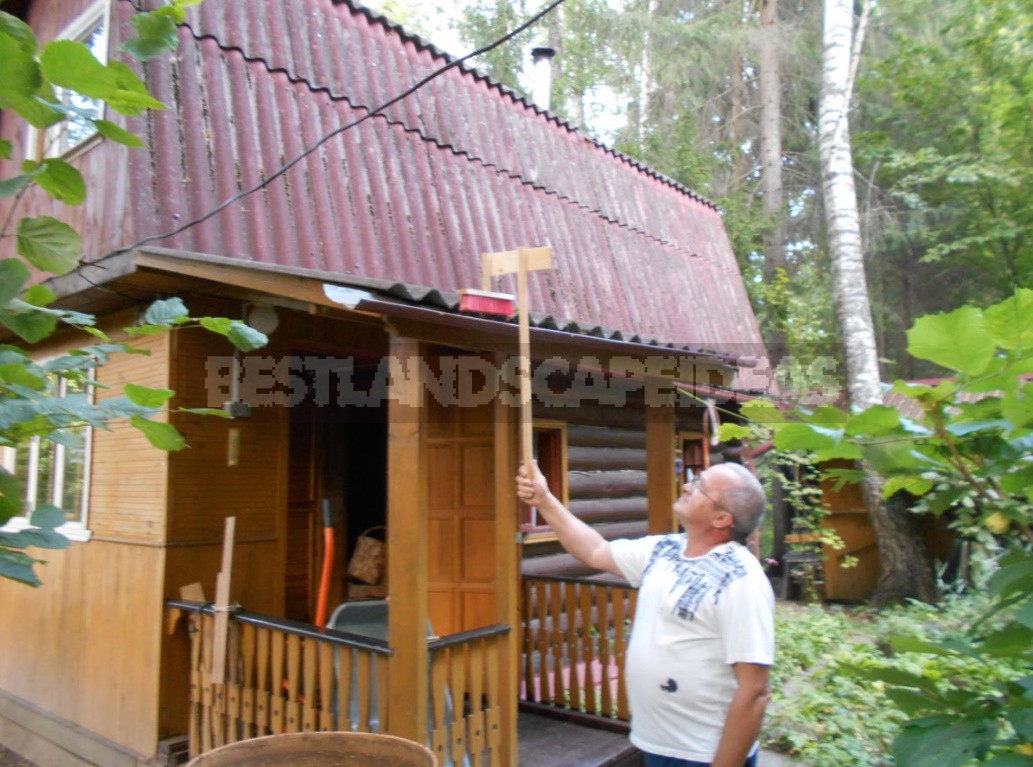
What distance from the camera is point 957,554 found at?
438 inches

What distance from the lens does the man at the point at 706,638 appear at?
2.68 meters

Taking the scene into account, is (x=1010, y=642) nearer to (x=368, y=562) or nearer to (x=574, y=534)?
(x=574, y=534)

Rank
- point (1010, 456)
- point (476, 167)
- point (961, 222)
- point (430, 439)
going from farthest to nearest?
point (961, 222) → point (476, 167) → point (430, 439) → point (1010, 456)

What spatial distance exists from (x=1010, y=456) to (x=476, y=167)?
6.98 m

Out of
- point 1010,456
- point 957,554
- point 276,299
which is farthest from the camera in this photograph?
point 957,554

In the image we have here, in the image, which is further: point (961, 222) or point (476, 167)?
point (961, 222)

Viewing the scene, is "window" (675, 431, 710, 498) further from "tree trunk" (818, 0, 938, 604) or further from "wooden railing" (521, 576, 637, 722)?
"wooden railing" (521, 576, 637, 722)

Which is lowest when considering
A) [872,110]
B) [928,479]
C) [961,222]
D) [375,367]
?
[928,479]

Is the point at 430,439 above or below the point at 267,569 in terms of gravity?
above

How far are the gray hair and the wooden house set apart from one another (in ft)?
5.29

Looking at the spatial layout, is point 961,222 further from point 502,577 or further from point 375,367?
point 502,577

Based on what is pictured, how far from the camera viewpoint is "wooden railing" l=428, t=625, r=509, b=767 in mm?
4160

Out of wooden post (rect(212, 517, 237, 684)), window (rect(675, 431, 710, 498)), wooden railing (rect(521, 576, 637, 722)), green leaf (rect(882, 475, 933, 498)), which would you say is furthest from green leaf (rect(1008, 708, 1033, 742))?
window (rect(675, 431, 710, 498))

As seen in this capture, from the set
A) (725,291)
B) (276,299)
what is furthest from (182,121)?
(725,291)
